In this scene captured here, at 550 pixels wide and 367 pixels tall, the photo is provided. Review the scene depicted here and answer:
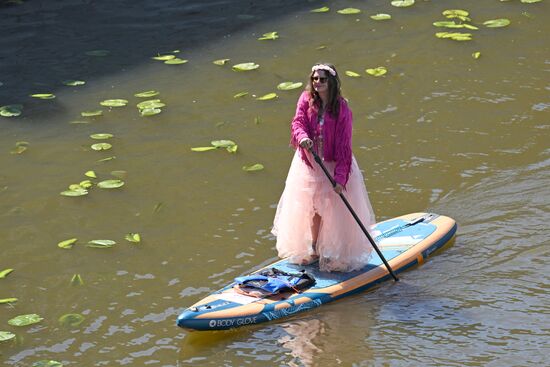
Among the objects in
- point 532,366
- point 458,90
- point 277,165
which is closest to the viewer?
point 532,366

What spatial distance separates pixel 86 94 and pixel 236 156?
2.21 m

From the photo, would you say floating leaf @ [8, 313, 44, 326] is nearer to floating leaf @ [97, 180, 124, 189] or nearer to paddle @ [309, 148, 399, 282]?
floating leaf @ [97, 180, 124, 189]

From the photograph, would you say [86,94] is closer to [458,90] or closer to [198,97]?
[198,97]

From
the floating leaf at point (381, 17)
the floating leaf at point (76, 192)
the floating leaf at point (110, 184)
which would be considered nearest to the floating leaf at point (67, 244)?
the floating leaf at point (76, 192)

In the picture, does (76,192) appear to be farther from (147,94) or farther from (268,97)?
(268,97)

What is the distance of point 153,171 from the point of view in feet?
29.1

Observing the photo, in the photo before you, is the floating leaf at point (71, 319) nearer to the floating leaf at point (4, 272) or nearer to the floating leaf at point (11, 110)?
the floating leaf at point (4, 272)

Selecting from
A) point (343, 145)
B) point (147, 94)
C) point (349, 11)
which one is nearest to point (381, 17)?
point (349, 11)

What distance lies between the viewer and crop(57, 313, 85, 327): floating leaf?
675cm

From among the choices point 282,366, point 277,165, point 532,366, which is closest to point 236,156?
point 277,165

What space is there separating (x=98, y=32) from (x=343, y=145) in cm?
603

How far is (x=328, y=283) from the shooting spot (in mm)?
6914

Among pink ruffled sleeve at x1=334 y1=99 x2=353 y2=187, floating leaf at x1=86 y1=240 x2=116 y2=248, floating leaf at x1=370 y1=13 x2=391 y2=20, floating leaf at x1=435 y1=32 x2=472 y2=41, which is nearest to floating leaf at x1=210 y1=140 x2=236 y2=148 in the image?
floating leaf at x1=86 y1=240 x2=116 y2=248

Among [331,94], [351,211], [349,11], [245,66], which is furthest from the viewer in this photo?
[349,11]
